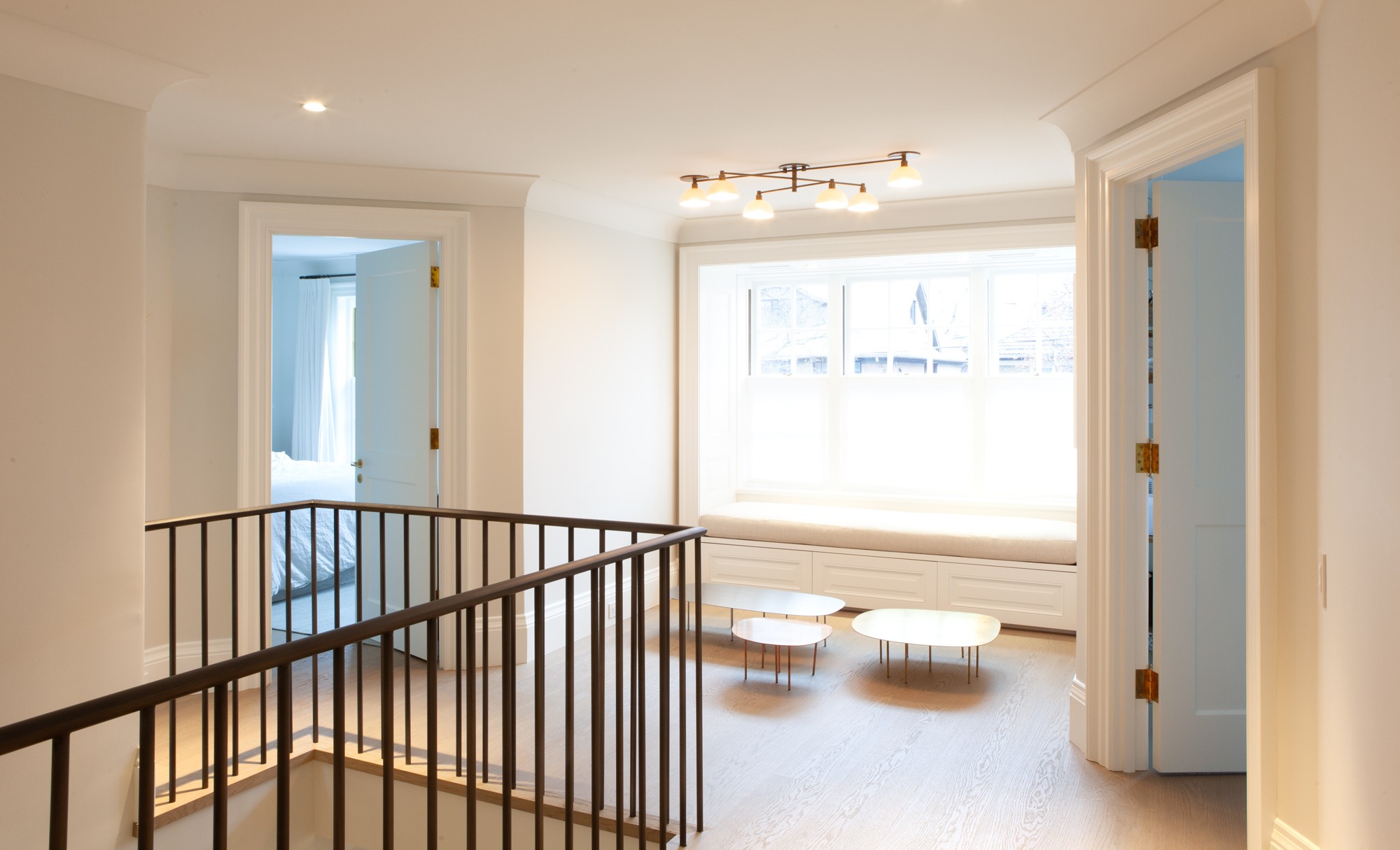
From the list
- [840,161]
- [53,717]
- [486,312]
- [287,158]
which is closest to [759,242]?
[840,161]

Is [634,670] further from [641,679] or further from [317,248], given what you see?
[317,248]

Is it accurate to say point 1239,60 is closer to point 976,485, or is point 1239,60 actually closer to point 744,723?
point 744,723

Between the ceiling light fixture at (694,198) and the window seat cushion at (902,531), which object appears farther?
the window seat cushion at (902,531)

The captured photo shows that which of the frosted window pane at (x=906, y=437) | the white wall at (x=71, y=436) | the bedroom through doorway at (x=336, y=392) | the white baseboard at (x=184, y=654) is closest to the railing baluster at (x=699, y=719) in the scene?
the bedroom through doorway at (x=336, y=392)

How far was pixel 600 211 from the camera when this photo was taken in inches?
191

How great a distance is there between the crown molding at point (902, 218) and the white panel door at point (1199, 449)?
1694 millimetres

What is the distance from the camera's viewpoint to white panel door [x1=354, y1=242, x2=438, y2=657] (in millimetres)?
4402

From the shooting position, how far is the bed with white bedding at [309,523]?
550cm

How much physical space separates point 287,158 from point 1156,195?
3.51 meters

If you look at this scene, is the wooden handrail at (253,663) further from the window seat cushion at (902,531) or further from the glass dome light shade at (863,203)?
the window seat cushion at (902,531)

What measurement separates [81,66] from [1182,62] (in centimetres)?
322

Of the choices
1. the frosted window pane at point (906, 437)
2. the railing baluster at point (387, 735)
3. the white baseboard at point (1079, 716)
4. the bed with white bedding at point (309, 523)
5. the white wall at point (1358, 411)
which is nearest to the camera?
the railing baluster at point (387, 735)

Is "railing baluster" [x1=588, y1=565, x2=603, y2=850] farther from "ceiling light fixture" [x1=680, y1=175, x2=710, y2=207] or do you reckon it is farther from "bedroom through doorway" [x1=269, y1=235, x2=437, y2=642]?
"ceiling light fixture" [x1=680, y1=175, x2=710, y2=207]

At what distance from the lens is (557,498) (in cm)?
468
